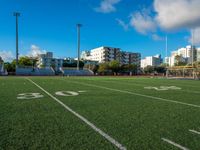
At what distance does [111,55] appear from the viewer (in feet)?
430

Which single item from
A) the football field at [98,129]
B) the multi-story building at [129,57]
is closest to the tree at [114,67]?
the multi-story building at [129,57]

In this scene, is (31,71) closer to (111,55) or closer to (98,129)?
(98,129)

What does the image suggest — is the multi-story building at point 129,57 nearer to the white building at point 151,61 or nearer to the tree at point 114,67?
the white building at point 151,61

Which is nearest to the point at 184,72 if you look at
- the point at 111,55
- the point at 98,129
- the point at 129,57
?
the point at 98,129

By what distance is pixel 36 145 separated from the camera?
3387mm

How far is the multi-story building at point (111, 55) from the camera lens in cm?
12912

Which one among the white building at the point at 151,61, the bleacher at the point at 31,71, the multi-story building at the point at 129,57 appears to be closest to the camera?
the bleacher at the point at 31,71

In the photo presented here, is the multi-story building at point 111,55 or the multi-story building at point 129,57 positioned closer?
the multi-story building at point 111,55

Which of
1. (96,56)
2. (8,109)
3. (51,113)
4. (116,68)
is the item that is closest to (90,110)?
(51,113)

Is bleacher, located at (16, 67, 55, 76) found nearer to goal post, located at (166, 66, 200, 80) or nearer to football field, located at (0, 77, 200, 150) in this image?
goal post, located at (166, 66, 200, 80)

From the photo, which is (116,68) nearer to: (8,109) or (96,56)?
(96,56)

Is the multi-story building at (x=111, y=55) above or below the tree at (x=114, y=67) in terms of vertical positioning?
above

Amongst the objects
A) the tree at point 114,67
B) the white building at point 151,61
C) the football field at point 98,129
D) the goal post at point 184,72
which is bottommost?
the football field at point 98,129

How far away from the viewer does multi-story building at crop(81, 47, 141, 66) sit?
5084 inches
